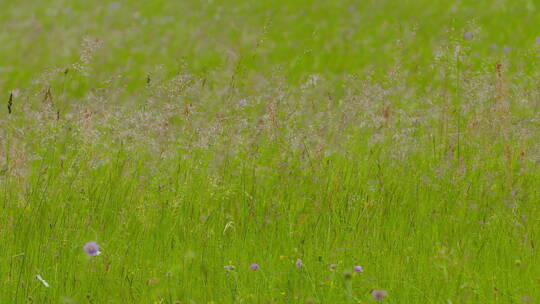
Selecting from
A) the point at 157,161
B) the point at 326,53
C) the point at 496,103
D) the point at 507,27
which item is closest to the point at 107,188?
the point at 157,161

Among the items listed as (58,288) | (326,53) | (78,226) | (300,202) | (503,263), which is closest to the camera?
(58,288)

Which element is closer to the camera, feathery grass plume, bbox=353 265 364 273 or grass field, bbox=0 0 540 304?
feathery grass plume, bbox=353 265 364 273

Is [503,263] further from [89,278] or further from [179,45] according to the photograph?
[179,45]

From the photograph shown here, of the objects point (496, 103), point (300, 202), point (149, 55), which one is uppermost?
point (496, 103)

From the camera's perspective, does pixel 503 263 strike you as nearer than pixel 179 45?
Yes

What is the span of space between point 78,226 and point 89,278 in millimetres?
639

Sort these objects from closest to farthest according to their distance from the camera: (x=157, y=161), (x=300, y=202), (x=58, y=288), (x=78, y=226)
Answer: (x=58, y=288) → (x=78, y=226) → (x=300, y=202) → (x=157, y=161)

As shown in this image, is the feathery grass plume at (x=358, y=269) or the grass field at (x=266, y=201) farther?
the grass field at (x=266, y=201)

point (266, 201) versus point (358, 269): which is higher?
point (358, 269)

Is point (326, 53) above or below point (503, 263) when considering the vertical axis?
below

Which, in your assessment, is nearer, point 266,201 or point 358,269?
point 358,269

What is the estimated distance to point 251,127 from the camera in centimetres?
470

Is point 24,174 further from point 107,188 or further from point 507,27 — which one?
point 507,27

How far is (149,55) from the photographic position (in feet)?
36.1
